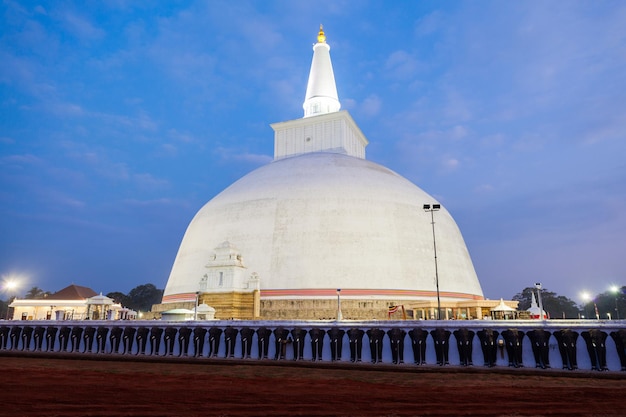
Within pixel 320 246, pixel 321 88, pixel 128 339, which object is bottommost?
pixel 128 339

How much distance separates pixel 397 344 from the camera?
1502cm

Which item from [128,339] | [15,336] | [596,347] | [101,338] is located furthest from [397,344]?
[15,336]

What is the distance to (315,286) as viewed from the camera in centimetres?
2928

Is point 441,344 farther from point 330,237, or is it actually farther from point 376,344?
point 330,237

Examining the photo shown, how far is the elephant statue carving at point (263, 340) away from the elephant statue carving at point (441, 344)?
6281 mm

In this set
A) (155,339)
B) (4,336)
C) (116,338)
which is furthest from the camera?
(4,336)

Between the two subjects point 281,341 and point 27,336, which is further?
point 27,336

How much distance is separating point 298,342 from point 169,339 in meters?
5.90

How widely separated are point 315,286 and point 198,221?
13824 mm

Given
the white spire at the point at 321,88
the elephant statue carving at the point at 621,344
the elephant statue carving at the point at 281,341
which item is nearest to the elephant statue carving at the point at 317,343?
the elephant statue carving at the point at 281,341

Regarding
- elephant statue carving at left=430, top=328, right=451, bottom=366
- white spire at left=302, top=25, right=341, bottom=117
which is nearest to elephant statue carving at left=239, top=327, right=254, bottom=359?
elephant statue carving at left=430, top=328, right=451, bottom=366

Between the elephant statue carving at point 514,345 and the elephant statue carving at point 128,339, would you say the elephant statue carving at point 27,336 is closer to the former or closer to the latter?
the elephant statue carving at point 128,339

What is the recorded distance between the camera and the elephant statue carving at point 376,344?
1516 cm

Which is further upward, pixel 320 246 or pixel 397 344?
pixel 320 246
